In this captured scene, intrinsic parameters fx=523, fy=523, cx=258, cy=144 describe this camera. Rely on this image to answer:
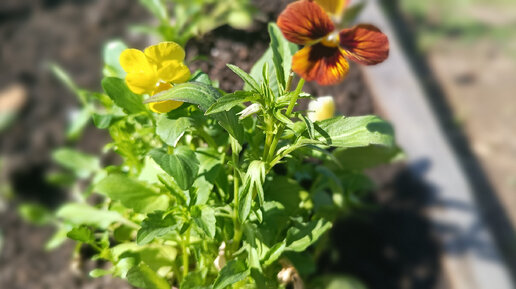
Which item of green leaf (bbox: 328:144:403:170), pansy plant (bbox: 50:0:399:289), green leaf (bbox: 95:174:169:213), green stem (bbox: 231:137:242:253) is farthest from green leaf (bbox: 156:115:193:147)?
green leaf (bbox: 328:144:403:170)

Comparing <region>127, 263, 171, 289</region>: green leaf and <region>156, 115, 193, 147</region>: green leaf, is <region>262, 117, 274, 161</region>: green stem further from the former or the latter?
<region>127, 263, 171, 289</region>: green leaf

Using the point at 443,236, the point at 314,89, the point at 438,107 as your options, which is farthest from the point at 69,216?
the point at 438,107

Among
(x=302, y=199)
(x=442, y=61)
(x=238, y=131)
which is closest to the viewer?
(x=238, y=131)

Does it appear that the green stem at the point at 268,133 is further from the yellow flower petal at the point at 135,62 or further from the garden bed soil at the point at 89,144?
the garden bed soil at the point at 89,144

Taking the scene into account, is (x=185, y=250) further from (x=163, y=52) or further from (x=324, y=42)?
(x=324, y=42)

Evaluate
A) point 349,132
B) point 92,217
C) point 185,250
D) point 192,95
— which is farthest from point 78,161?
point 349,132

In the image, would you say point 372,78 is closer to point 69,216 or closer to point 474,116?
point 474,116
